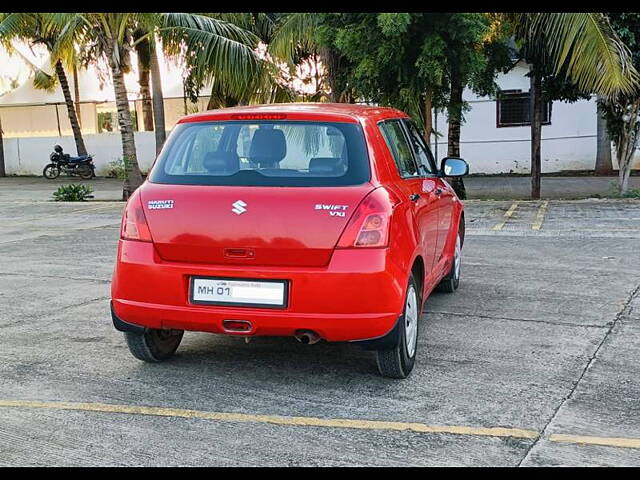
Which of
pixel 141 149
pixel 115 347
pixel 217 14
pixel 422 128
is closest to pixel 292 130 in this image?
pixel 115 347

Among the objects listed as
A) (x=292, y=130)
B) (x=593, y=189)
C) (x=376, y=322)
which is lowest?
(x=593, y=189)

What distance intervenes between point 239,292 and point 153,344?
3.22 feet

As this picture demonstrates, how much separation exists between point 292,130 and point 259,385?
1571mm

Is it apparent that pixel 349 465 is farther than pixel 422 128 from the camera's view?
No

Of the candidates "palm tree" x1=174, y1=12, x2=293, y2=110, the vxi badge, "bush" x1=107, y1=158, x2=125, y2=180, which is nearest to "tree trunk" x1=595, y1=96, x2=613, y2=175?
"palm tree" x1=174, y1=12, x2=293, y2=110

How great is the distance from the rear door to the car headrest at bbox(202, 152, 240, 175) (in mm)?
1052

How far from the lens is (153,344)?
16.0 feet

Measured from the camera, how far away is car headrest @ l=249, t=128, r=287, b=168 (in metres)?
4.61

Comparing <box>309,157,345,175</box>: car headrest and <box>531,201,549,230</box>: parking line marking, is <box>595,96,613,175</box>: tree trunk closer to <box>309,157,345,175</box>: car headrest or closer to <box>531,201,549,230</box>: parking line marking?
<box>531,201,549,230</box>: parking line marking

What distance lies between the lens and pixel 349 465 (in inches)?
136

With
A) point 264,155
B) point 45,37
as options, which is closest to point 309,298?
point 264,155

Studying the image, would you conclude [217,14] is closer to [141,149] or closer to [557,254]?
[141,149]

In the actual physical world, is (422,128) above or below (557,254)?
above

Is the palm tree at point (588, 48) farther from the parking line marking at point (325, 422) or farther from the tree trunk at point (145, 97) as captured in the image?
the tree trunk at point (145, 97)
